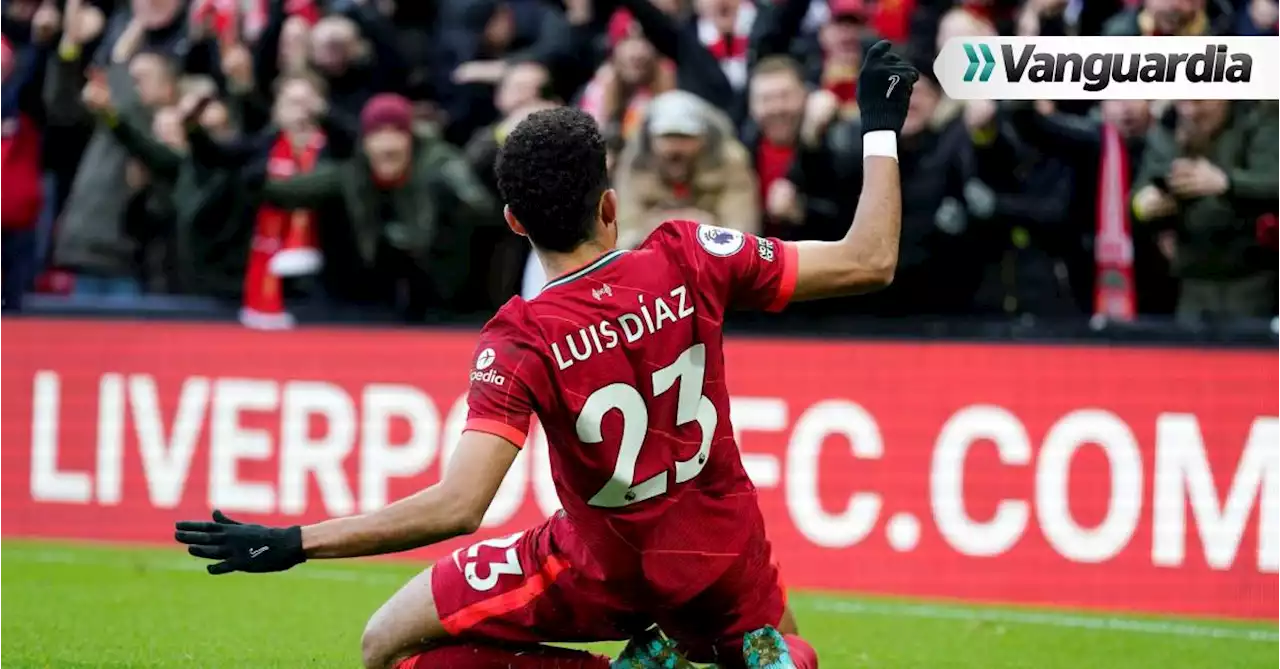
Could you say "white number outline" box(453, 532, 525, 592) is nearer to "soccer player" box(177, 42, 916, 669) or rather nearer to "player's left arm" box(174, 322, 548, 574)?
"soccer player" box(177, 42, 916, 669)

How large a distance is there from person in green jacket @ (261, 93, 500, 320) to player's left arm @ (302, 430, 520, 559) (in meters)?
6.02

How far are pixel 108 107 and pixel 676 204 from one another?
169 inches

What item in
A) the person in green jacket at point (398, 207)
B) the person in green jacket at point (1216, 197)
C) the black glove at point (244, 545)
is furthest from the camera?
the person in green jacket at point (398, 207)

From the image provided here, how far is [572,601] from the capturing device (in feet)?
17.2

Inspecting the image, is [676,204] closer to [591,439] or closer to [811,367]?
[811,367]

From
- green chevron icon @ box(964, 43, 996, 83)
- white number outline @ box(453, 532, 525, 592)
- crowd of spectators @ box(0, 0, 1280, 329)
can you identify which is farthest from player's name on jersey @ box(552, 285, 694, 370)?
green chevron icon @ box(964, 43, 996, 83)

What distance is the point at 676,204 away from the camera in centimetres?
991

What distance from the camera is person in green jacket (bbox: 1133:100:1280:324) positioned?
9.04 metres

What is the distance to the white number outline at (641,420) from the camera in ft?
16.1

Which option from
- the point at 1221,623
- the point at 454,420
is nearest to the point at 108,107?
the point at 454,420

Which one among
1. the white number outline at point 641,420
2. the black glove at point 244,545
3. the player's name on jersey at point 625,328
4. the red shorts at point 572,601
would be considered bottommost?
the red shorts at point 572,601

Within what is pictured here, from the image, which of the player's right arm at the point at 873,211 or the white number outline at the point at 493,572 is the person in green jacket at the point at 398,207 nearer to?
the white number outline at the point at 493,572

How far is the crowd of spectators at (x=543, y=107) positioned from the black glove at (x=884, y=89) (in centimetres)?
463

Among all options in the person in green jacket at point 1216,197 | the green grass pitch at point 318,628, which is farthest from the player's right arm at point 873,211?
the person in green jacket at point 1216,197
